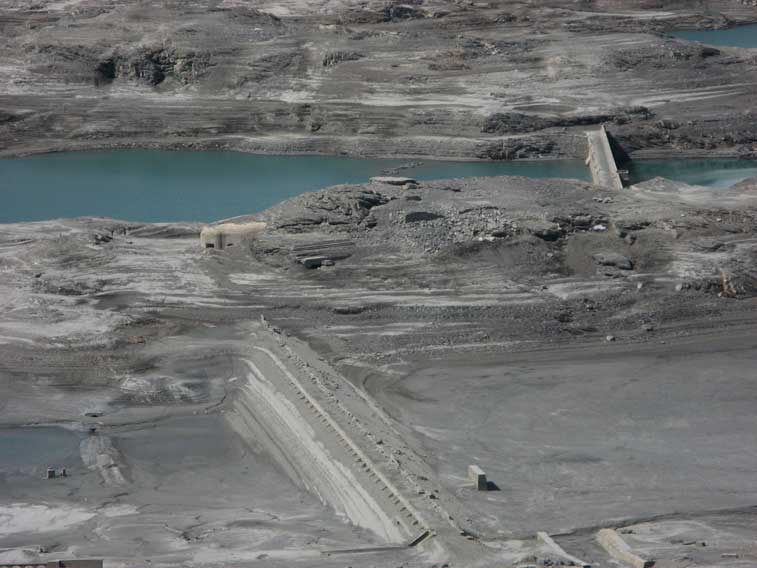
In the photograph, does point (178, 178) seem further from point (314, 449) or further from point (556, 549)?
point (556, 549)

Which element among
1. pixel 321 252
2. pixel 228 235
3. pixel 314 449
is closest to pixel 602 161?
pixel 321 252

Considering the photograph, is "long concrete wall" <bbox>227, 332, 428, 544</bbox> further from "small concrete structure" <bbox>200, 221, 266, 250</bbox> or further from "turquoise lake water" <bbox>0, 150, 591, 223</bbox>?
"turquoise lake water" <bbox>0, 150, 591, 223</bbox>

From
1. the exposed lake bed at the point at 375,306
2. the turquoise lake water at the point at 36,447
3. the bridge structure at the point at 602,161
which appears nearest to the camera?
the exposed lake bed at the point at 375,306

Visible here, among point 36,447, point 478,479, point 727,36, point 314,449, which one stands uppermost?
point 727,36

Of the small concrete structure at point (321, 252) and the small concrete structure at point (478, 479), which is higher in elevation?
the small concrete structure at point (321, 252)

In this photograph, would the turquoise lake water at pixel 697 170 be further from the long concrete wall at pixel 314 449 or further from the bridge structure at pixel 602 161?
the long concrete wall at pixel 314 449

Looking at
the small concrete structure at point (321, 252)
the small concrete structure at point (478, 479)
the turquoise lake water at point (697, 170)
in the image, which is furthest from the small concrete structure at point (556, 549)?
→ the turquoise lake water at point (697, 170)
